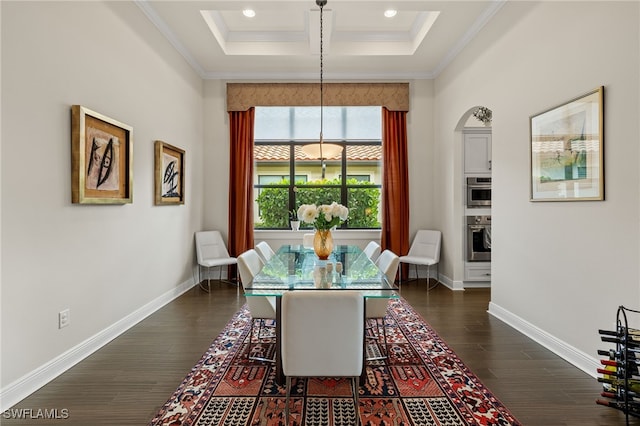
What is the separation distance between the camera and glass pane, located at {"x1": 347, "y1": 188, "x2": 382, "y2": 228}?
5.98m

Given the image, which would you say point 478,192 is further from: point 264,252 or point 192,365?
point 192,365

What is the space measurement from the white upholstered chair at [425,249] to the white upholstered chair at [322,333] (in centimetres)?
348

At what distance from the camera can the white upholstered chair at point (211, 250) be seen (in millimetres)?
5148

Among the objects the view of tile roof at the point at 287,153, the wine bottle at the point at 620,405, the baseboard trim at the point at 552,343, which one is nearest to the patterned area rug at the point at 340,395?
the wine bottle at the point at 620,405

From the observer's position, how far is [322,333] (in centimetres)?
188

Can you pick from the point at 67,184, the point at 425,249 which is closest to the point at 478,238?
Answer: the point at 425,249

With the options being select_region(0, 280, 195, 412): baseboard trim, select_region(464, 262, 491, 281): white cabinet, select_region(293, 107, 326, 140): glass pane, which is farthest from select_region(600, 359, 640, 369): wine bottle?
select_region(293, 107, 326, 140): glass pane

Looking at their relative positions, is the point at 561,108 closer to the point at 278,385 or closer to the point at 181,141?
the point at 278,385

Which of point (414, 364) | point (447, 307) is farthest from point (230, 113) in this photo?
point (414, 364)

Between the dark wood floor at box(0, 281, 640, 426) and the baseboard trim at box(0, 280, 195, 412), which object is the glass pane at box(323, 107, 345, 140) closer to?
the dark wood floor at box(0, 281, 640, 426)

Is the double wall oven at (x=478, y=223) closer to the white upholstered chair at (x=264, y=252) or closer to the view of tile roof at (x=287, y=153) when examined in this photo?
the view of tile roof at (x=287, y=153)

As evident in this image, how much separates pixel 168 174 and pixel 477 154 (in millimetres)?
4130

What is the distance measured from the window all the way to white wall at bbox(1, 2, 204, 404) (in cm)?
191

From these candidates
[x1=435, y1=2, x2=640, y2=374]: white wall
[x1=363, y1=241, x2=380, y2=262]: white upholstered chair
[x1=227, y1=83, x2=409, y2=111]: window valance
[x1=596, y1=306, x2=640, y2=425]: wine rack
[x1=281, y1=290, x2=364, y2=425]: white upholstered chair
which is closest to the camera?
[x1=281, y1=290, x2=364, y2=425]: white upholstered chair
